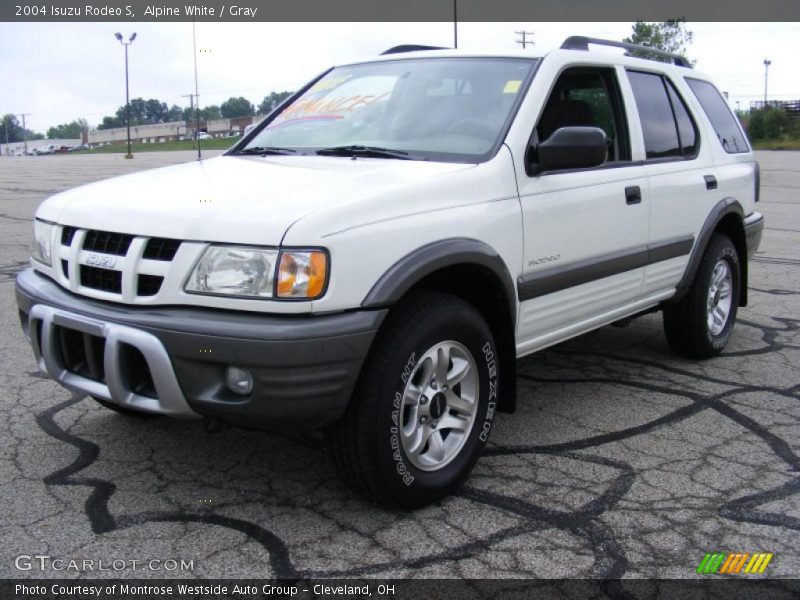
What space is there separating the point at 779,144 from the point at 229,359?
202ft

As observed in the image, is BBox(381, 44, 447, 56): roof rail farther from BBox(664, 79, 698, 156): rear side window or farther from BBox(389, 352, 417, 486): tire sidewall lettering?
BBox(389, 352, 417, 486): tire sidewall lettering

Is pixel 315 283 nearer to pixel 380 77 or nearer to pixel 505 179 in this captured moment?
pixel 505 179

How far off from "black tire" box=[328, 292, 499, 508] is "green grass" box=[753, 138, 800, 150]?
191ft

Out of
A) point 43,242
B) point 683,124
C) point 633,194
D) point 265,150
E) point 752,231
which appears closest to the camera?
point 43,242

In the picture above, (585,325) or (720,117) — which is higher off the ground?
(720,117)

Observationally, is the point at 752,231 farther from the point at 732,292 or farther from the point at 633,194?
the point at 633,194

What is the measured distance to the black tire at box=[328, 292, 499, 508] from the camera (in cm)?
300

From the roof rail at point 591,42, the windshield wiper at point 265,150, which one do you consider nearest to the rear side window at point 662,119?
the roof rail at point 591,42

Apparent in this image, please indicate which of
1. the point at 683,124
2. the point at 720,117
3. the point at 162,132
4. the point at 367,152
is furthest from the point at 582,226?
the point at 162,132

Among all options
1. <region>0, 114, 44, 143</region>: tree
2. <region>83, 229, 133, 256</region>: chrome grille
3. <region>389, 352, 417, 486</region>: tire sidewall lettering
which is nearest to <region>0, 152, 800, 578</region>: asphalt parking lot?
<region>389, 352, 417, 486</region>: tire sidewall lettering

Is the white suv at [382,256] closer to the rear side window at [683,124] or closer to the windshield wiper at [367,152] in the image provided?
the windshield wiper at [367,152]

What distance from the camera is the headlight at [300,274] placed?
9.27ft

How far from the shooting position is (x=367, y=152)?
381cm

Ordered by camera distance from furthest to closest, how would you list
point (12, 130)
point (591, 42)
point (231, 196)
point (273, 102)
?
point (12, 130) < point (273, 102) < point (591, 42) < point (231, 196)
